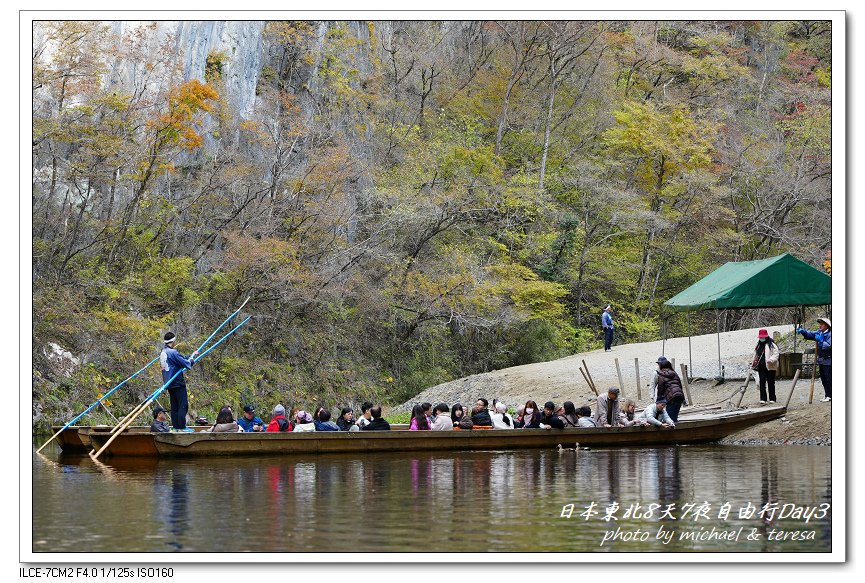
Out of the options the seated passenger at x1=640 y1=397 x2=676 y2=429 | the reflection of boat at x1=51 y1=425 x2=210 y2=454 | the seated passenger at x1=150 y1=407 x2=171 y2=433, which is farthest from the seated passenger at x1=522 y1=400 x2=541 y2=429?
the seated passenger at x1=150 y1=407 x2=171 y2=433

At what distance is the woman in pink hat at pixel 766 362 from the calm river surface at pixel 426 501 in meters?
3.41

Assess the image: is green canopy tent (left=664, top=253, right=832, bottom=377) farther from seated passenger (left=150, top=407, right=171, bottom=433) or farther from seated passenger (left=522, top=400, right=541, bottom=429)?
seated passenger (left=150, top=407, right=171, bottom=433)

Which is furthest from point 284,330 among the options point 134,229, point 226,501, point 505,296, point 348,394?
point 226,501

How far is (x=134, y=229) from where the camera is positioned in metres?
30.1

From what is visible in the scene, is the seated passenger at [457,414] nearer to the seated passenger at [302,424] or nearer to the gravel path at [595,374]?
the seated passenger at [302,424]

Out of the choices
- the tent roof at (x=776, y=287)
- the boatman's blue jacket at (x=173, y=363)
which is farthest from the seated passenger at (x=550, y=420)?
the boatman's blue jacket at (x=173, y=363)

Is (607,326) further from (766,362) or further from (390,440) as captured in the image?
(390,440)

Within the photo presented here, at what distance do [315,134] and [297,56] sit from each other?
13.2 ft

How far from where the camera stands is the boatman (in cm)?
1675

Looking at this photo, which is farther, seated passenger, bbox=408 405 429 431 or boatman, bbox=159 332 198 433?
seated passenger, bbox=408 405 429 431

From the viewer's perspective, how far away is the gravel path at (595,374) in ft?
84.6

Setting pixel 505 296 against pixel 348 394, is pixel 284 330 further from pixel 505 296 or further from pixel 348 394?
pixel 505 296

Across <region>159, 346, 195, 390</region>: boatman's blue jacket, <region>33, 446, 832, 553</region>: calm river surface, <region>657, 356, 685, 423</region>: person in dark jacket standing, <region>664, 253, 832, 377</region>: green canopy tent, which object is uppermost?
<region>664, 253, 832, 377</region>: green canopy tent

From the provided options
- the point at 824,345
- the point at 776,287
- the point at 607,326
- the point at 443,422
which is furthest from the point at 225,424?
the point at 607,326
